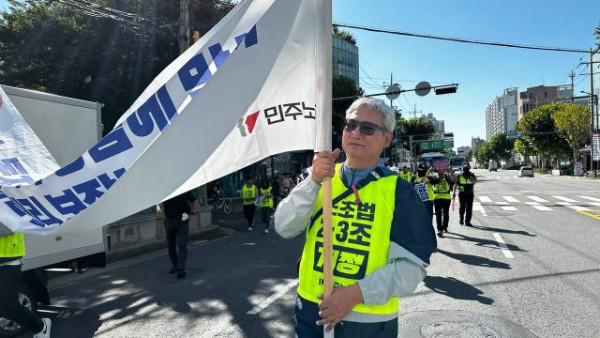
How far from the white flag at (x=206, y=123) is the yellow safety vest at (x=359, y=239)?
14.6 inches

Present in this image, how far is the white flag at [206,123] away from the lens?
7.09 ft

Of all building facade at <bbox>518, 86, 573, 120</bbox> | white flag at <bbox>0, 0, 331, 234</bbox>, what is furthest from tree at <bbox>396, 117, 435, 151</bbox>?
white flag at <bbox>0, 0, 331, 234</bbox>

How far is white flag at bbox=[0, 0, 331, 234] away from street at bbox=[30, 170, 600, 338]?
283 cm

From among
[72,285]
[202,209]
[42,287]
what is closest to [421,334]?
[42,287]

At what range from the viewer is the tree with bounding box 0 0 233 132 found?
18.5m

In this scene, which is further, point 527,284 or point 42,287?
point 527,284

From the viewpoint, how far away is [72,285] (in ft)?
23.9

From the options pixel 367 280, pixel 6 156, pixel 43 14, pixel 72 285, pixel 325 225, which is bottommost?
pixel 72 285

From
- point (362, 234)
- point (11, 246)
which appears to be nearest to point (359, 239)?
point (362, 234)

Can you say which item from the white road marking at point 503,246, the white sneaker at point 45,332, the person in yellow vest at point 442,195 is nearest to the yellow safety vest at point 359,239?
the white sneaker at point 45,332

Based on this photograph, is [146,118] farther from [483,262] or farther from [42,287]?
[483,262]

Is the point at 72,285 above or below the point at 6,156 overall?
below

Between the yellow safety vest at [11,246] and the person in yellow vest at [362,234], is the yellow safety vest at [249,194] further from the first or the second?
the person in yellow vest at [362,234]

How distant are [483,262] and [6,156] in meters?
7.36
